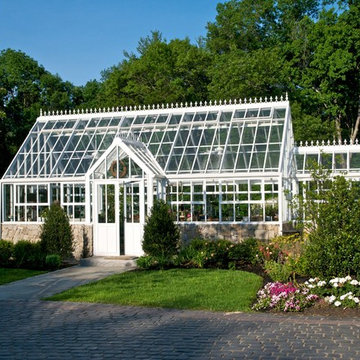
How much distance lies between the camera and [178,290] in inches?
460

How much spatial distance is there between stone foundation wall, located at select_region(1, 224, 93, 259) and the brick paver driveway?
7.59 m

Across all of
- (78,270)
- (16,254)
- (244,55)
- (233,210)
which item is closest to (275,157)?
(233,210)

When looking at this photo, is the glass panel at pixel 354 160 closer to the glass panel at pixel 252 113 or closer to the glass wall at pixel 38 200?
the glass panel at pixel 252 113

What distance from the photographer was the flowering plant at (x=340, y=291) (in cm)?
991

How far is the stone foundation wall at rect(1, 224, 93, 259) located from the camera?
59.1ft

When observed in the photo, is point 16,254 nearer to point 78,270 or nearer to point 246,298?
point 78,270

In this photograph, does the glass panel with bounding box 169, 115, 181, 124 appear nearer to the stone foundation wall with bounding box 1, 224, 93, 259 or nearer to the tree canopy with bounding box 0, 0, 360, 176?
the stone foundation wall with bounding box 1, 224, 93, 259

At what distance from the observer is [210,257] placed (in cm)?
1523

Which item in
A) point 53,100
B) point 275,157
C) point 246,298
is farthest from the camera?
point 53,100

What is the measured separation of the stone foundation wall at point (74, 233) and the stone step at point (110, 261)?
1.09 meters

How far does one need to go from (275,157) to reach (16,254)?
879 cm

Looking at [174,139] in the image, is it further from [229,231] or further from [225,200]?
[229,231]

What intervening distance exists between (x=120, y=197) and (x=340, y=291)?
8769 mm

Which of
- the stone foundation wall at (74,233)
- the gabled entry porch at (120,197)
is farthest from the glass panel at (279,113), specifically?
the stone foundation wall at (74,233)
